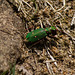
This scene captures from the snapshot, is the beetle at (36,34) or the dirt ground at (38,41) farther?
the beetle at (36,34)

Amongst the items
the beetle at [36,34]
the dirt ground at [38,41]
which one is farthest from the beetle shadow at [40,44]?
the beetle at [36,34]

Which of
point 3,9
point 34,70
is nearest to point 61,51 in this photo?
point 34,70

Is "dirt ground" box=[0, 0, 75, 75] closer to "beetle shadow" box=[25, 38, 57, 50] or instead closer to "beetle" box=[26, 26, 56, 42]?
"beetle shadow" box=[25, 38, 57, 50]

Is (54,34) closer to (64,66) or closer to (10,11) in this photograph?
(64,66)

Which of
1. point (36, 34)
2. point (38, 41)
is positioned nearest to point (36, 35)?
point (36, 34)

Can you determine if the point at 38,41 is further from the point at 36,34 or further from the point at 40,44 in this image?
the point at 36,34

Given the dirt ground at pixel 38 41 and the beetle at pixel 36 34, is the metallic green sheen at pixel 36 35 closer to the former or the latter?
the beetle at pixel 36 34
